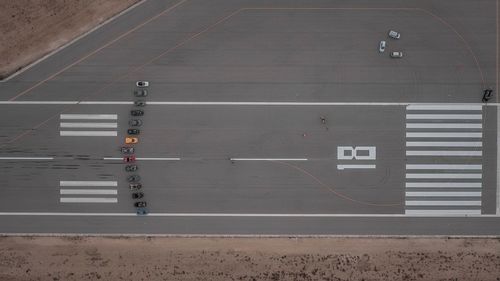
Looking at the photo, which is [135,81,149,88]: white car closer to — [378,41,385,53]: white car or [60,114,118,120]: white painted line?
[60,114,118,120]: white painted line

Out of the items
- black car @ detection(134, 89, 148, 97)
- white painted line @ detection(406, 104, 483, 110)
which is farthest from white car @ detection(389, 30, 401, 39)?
black car @ detection(134, 89, 148, 97)

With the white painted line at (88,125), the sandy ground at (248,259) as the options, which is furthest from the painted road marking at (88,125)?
the sandy ground at (248,259)

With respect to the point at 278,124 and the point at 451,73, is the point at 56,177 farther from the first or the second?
the point at 451,73

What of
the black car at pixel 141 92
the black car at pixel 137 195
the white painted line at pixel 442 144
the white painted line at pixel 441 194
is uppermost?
the black car at pixel 141 92

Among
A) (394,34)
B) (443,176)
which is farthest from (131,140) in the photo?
(443,176)

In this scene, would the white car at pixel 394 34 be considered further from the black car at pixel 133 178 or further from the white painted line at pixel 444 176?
the black car at pixel 133 178

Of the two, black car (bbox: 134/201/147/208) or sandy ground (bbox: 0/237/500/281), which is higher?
black car (bbox: 134/201/147/208)
